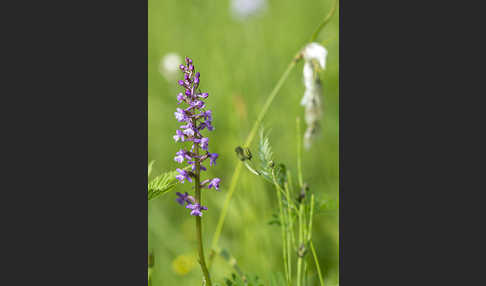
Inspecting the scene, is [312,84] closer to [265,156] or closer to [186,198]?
[265,156]

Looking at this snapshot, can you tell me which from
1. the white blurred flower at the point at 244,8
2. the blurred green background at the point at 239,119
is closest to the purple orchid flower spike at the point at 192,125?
the blurred green background at the point at 239,119

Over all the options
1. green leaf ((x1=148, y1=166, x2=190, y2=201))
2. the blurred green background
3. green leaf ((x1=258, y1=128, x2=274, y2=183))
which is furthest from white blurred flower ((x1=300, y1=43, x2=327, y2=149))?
green leaf ((x1=148, y1=166, x2=190, y2=201))

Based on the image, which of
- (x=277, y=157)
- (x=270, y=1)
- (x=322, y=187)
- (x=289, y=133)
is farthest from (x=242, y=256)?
(x=270, y=1)

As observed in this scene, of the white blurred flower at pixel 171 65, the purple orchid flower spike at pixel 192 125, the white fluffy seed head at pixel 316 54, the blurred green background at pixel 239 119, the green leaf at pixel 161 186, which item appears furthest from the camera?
the white blurred flower at pixel 171 65

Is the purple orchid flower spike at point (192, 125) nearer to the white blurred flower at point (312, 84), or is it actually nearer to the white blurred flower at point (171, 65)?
the white blurred flower at point (312, 84)

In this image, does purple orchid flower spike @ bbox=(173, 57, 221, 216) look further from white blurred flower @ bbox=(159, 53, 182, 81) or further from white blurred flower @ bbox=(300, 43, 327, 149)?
white blurred flower @ bbox=(159, 53, 182, 81)
